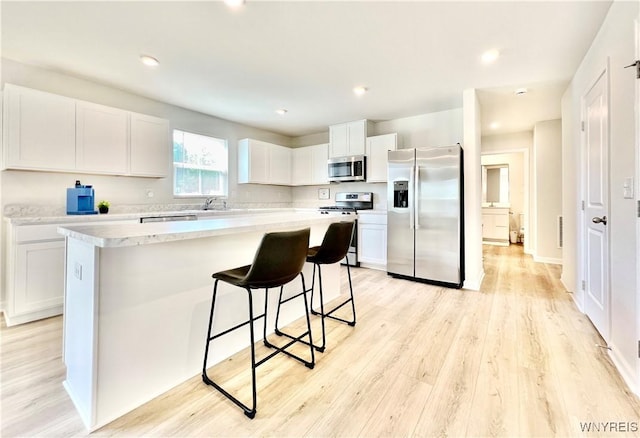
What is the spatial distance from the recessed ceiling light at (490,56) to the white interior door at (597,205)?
82cm

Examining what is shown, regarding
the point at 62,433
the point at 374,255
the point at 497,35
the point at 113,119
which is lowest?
the point at 62,433

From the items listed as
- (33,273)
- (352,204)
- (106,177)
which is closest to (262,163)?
(352,204)

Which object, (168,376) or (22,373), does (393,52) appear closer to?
(168,376)

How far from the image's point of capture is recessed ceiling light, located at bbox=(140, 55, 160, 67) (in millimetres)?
2690

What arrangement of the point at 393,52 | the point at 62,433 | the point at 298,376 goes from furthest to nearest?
the point at 393,52
the point at 298,376
the point at 62,433

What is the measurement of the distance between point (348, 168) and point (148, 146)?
9.70 feet

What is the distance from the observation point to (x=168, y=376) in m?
1.63

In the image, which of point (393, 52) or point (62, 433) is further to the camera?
point (393, 52)

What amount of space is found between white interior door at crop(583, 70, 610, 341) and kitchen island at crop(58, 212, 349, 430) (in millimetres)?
2522

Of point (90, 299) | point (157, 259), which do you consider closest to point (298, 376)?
point (157, 259)

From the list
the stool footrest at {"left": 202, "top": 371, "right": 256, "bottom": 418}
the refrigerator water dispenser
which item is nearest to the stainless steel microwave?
the refrigerator water dispenser

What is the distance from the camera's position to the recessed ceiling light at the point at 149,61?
2.69m

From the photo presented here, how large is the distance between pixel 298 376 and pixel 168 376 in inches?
29.9

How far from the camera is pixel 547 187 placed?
4.89 meters
